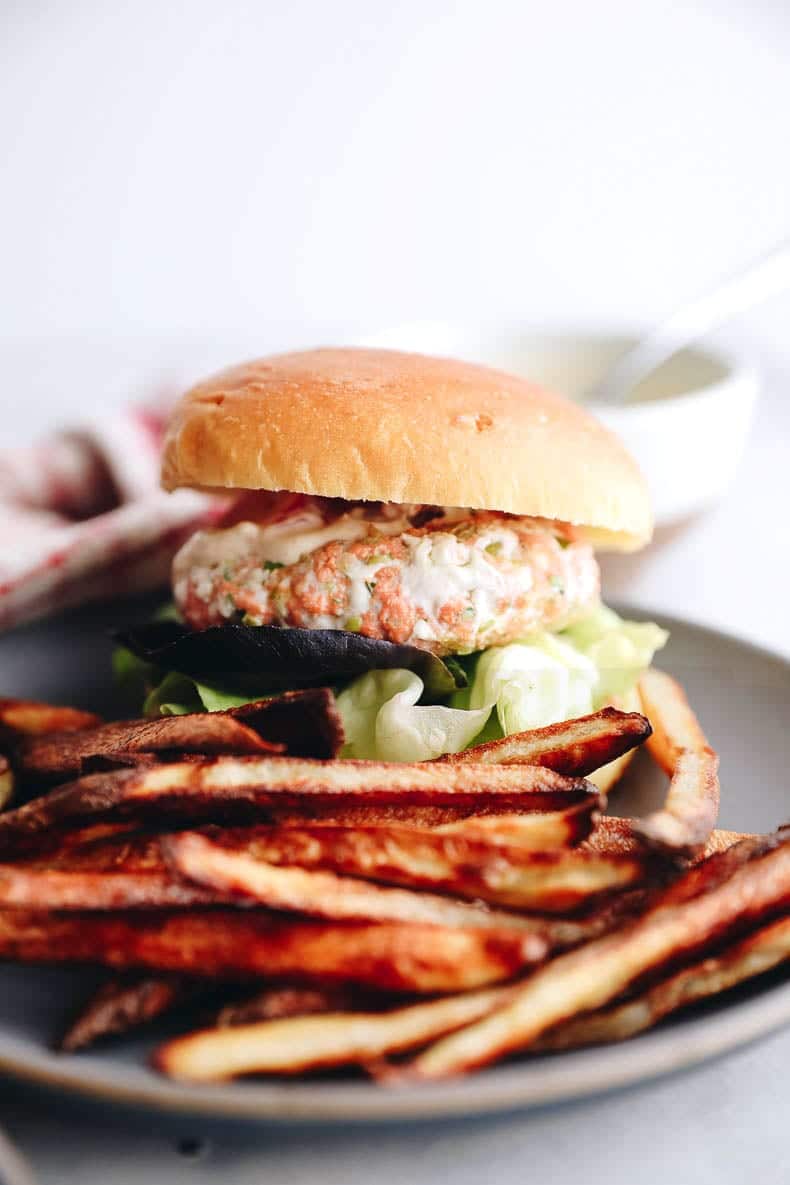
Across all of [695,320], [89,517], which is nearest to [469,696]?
[89,517]

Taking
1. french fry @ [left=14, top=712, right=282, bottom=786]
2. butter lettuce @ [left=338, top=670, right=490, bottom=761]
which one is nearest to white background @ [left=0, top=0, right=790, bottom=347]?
butter lettuce @ [left=338, top=670, right=490, bottom=761]

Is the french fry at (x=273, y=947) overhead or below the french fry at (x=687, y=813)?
below

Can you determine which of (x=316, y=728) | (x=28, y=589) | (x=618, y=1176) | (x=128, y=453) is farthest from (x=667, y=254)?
(x=618, y=1176)

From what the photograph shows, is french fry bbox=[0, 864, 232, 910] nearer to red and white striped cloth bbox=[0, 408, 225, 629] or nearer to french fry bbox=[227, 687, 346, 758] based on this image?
french fry bbox=[227, 687, 346, 758]

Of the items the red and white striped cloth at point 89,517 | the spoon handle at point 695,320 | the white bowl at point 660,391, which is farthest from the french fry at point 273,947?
the spoon handle at point 695,320

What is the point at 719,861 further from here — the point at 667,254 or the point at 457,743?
the point at 667,254

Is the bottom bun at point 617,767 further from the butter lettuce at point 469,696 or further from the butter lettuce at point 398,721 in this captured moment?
the butter lettuce at point 398,721
